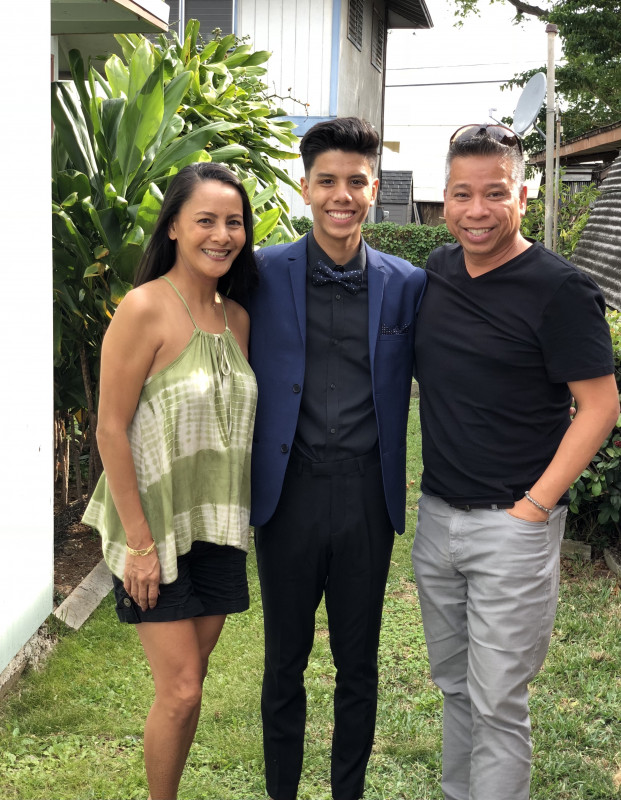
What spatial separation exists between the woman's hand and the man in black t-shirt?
0.89 meters

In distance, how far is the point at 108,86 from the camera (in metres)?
5.87

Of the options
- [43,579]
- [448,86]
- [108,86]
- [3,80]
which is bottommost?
[43,579]

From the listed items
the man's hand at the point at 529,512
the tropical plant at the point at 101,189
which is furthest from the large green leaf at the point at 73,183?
the man's hand at the point at 529,512

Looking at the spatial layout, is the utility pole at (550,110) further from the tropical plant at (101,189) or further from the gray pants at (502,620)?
the gray pants at (502,620)

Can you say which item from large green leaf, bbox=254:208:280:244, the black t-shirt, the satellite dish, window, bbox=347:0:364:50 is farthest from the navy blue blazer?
window, bbox=347:0:364:50

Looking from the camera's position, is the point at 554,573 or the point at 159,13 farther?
the point at 159,13

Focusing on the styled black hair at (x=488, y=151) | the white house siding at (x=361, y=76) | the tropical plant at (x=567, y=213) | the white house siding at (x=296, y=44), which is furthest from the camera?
the white house siding at (x=361, y=76)

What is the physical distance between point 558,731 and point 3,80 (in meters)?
3.50

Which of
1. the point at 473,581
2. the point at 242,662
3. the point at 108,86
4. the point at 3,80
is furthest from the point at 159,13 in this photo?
the point at 473,581

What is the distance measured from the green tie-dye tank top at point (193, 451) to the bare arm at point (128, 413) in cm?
4

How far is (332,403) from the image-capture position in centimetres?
287

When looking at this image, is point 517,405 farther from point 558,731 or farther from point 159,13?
point 159,13

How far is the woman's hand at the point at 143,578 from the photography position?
8.77ft

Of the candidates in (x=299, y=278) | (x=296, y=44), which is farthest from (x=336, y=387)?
(x=296, y=44)
